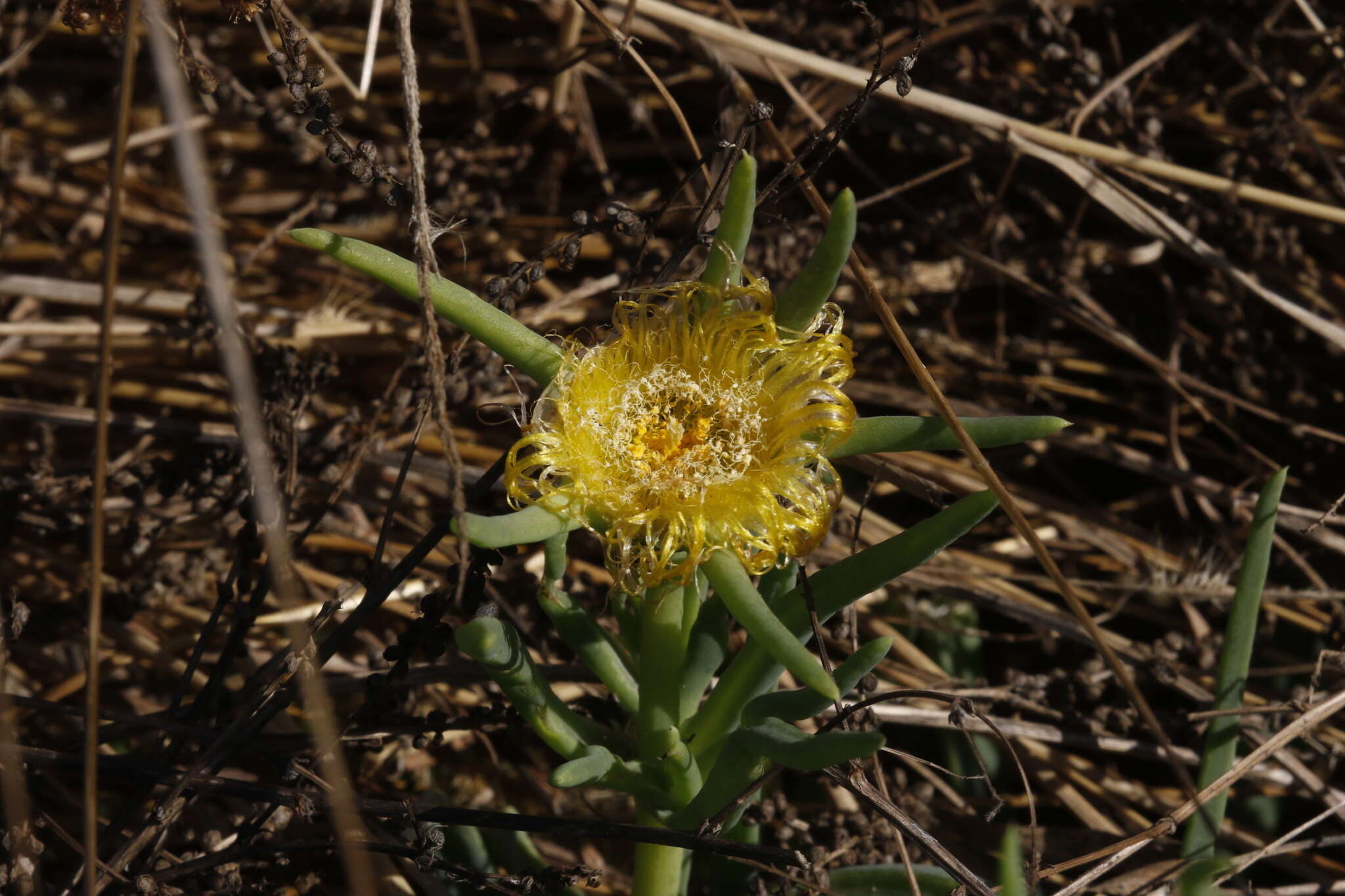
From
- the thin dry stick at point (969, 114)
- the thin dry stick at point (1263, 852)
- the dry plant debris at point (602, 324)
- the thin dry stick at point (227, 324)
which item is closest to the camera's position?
the thin dry stick at point (227, 324)

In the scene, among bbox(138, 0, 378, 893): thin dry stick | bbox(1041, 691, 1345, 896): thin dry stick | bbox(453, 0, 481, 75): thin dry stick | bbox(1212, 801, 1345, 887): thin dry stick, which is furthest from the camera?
bbox(453, 0, 481, 75): thin dry stick

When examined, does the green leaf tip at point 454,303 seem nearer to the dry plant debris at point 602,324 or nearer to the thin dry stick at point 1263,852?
the dry plant debris at point 602,324

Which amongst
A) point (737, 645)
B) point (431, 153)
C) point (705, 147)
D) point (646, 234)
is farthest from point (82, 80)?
point (737, 645)

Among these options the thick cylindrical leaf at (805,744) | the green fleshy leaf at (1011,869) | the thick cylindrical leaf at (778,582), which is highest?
the thick cylindrical leaf at (778,582)

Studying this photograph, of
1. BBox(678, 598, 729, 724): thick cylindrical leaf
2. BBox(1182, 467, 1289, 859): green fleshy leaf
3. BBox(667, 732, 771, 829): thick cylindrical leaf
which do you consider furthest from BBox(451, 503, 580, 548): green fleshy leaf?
BBox(1182, 467, 1289, 859): green fleshy leaf

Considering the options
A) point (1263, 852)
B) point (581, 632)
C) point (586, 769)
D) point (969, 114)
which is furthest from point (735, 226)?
point (1263, 852)

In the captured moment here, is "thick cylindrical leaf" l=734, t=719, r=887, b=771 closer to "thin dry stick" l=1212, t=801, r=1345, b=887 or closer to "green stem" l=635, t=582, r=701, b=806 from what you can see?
"green stem" l=635, t=582, r=701, b=806

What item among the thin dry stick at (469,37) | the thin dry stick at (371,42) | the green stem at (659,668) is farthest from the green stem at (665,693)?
the thin dry stick at (469,37)
